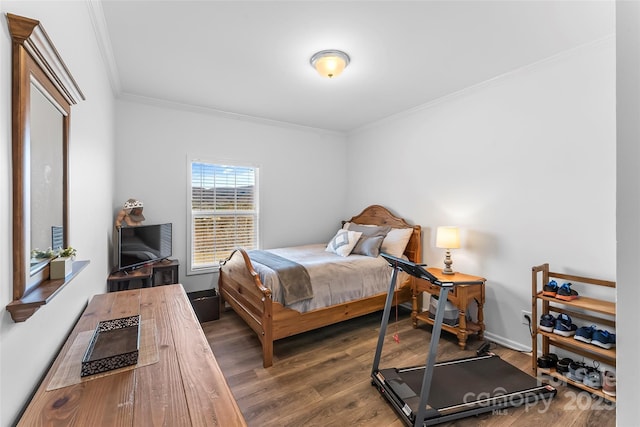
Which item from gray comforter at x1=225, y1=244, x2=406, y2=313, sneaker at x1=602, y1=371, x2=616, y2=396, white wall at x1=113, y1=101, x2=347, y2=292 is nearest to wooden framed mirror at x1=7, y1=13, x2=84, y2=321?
gray comforter at x1=225, y1=244, x2=406, y2=313

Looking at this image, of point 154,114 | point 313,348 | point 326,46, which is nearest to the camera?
point 326,46

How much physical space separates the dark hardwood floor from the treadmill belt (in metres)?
0.13

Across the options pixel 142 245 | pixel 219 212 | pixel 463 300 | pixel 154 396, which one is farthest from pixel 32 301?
pixel 219 212

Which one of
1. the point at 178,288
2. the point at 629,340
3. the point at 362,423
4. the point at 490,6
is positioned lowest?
the point at 362,423

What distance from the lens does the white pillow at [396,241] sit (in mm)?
3617

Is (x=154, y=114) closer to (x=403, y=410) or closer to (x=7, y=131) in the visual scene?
(x=7, y=131)

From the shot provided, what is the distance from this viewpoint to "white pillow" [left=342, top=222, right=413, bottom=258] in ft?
11.9

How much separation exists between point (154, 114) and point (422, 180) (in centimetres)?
349

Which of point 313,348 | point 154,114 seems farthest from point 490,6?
point 154,114

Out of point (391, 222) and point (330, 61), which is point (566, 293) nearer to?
point (391, 222)

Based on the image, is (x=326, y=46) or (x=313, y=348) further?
(x=313, y=348)

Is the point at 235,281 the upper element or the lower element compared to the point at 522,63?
lower

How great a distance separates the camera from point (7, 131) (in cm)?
76

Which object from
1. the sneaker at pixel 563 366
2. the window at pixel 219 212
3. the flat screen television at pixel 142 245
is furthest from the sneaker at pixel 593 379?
the flat screen television at pixel 142 245
